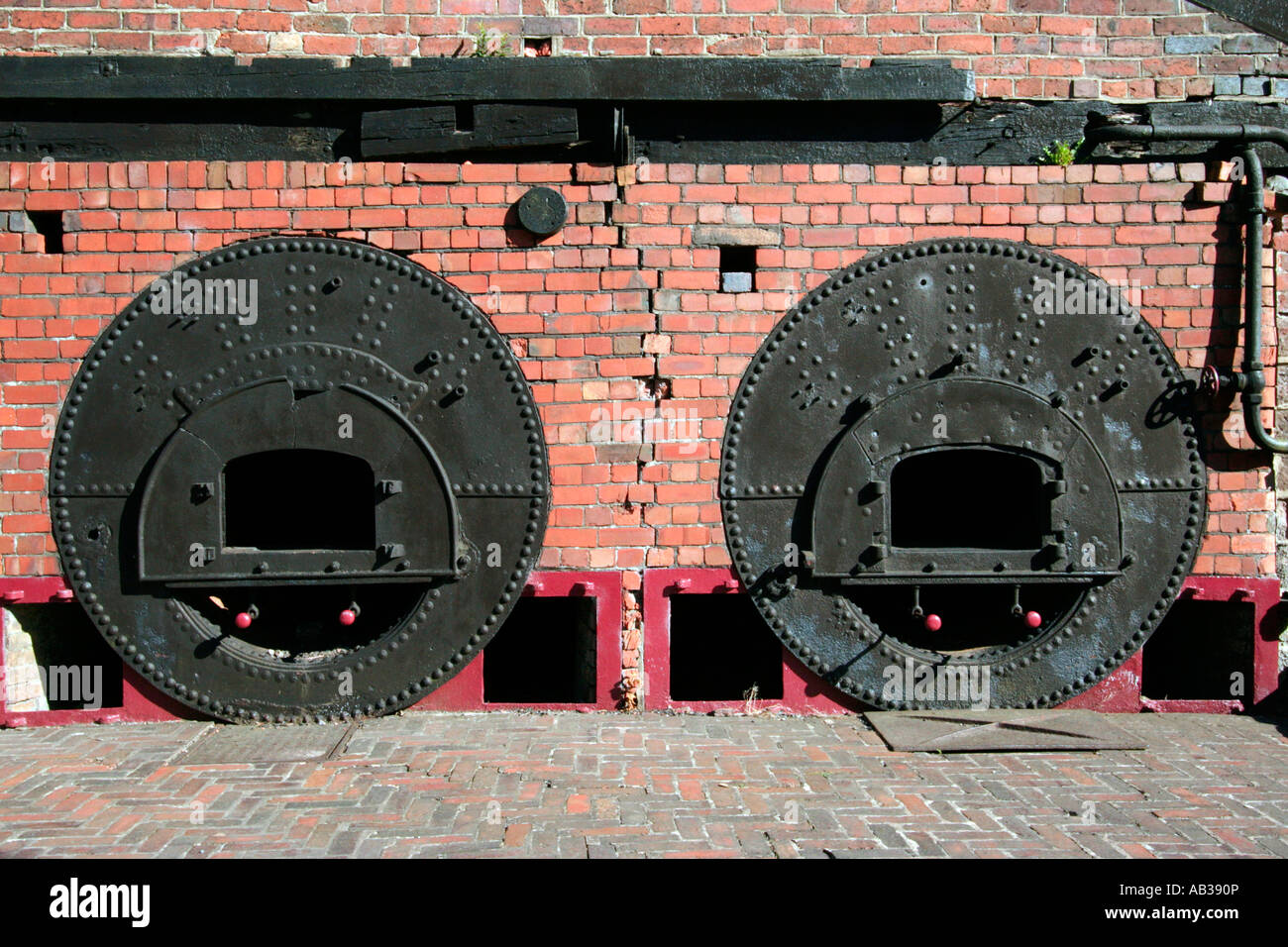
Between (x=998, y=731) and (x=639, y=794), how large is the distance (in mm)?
1931

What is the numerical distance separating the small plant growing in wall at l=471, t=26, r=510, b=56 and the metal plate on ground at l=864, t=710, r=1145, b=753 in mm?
3991

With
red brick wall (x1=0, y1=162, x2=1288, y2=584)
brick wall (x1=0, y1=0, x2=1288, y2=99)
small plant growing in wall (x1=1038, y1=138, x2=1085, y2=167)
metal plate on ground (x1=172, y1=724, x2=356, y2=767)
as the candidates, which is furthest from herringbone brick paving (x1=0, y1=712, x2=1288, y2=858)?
brick wall (x1=0, y1=0, x2=1288, y2=99)

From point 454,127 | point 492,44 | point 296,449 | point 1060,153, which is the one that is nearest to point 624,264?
point 454,127

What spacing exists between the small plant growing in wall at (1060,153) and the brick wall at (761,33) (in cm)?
27

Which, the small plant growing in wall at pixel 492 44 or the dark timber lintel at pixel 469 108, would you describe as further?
the small plant growing in wall at pixel 492 44

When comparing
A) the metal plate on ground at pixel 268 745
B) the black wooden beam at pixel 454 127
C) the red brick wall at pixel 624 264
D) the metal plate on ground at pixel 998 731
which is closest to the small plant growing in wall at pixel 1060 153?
the red brick wall at pixel 624 264

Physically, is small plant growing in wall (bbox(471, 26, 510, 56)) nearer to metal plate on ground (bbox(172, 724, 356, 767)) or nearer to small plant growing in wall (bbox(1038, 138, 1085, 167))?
small plant growing in wall (bbox(1038, 138, 1085, 167))

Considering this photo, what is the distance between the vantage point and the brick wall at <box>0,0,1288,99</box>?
499 cm

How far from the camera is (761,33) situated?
5.09 m

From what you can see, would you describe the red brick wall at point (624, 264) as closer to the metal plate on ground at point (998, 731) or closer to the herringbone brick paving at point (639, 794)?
the herringbone brick paving at point (639, 794)

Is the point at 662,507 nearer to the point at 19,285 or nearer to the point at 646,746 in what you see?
the point at 646,746

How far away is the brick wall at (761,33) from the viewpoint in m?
4.99

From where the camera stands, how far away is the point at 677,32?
5.07 meters

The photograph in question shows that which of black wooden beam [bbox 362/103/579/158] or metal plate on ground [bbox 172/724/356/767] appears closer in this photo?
metal plate on ground [bbox 172/724/356/767]
